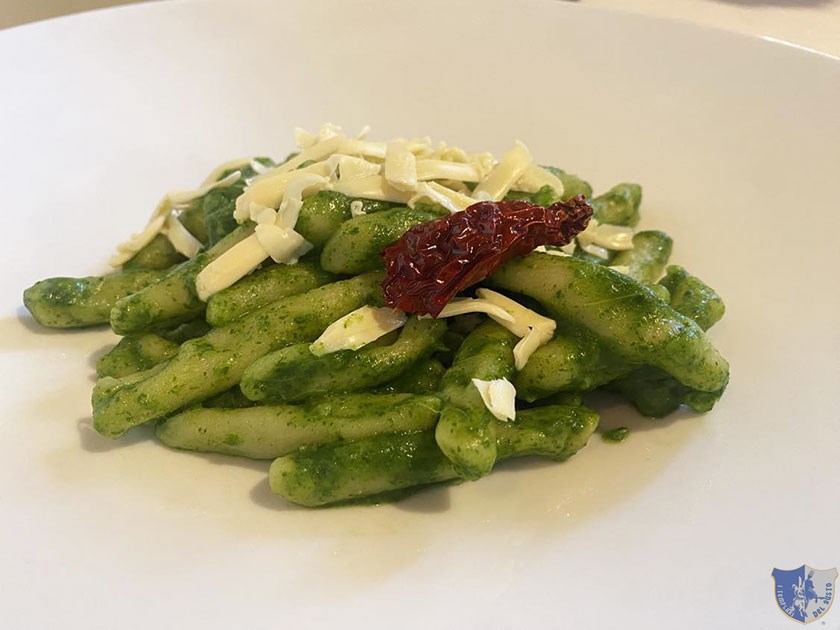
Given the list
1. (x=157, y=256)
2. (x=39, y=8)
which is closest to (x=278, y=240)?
(x=157, y=256)

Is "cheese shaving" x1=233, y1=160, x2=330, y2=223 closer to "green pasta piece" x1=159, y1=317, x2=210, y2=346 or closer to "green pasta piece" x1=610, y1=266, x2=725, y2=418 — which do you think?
"green pasta piece" x1=159, y1=317, x2=210, y2=346

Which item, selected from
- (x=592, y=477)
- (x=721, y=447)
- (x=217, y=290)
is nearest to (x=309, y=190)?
(x=217, y=290)

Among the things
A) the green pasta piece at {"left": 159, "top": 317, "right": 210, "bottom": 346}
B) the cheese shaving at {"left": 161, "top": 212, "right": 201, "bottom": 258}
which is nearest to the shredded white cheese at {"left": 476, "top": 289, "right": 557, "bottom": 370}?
the green pasta piece at {"left": 159, "top": 317, "right": 210, "bottom": 346}

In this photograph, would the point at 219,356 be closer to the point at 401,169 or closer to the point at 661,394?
the point at 401,169

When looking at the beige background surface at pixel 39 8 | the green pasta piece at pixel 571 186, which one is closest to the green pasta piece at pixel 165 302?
the green pasta piece at pixel 571 186

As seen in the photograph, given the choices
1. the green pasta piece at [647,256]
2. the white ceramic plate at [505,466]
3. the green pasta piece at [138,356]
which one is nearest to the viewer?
the white ceramic plate at [505,466]

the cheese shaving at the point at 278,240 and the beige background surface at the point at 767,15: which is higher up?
the beige background surface at the point at 767,15

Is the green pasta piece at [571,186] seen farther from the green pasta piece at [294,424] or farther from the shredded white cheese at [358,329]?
the green pasta piece at [294,424]
